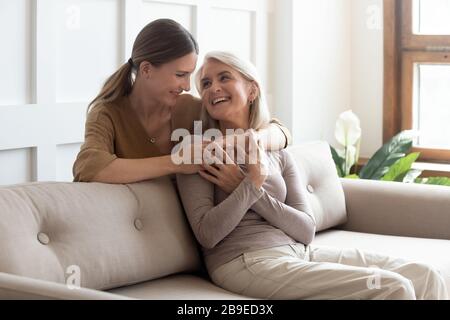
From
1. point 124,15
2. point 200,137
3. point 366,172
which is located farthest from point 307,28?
point 200,137

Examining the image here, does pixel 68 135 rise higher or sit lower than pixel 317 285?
higher

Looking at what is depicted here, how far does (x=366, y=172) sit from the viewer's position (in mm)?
3957

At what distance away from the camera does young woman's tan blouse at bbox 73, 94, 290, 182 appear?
2.31 metres

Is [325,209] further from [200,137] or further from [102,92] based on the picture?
[102,92]

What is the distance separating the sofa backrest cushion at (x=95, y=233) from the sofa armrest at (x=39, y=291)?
0.48 ft

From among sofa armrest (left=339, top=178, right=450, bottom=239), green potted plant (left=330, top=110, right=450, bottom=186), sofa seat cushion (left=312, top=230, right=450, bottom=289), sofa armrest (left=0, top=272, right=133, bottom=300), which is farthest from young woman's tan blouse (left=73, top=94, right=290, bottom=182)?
green potted plant (left=330, top=110, right=450, bottom=186)

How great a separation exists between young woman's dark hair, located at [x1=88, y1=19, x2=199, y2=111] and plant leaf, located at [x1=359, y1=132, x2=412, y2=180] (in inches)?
66.7

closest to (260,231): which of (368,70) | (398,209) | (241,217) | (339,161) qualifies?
(241,217)

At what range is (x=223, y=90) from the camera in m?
2.45

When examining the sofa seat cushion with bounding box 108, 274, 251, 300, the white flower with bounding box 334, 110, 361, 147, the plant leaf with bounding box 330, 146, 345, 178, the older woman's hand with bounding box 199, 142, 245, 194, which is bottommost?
the sofa seat cushion with bounding box 108, 274, 251, 300

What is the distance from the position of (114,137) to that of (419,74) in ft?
7.92

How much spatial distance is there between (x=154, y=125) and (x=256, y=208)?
44 centimetres

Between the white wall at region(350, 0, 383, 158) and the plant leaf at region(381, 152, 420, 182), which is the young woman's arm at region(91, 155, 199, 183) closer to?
the plant leaf at region(381, 152, 420, 182)
